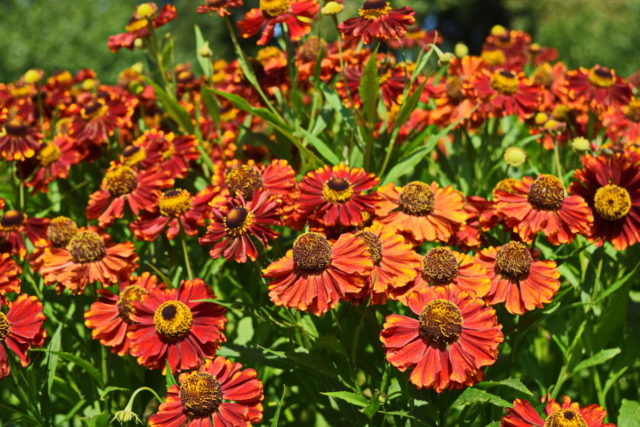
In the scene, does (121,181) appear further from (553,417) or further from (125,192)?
(553,417)

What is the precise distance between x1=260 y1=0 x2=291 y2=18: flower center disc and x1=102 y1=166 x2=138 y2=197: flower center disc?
2.09 ft

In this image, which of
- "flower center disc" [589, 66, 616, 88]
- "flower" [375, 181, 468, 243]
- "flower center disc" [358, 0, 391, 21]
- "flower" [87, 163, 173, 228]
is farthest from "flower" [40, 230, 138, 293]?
"flower center disc" [589, 66, 616, 88]

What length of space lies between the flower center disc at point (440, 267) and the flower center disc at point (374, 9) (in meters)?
0.73

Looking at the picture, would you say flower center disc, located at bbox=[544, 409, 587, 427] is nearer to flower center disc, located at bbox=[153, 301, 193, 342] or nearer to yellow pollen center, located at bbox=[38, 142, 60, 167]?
flower center disc, located at bbox=[153, 301, 193, 342]

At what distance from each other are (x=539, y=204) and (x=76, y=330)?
135 centimetres

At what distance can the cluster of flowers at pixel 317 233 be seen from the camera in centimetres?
139

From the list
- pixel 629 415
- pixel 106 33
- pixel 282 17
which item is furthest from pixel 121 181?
pixel 106 33

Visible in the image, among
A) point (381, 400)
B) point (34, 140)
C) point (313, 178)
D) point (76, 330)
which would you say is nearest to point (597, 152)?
point (313, 178)

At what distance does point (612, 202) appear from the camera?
1.64 meters

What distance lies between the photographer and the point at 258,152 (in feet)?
8.14

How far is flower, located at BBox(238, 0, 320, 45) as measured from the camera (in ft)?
6.37

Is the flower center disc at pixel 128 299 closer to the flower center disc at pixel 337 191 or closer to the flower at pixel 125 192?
the flower at pixel 125 192

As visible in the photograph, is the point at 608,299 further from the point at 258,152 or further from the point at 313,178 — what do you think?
the point at 258,152

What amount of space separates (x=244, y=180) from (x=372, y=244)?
1.32 feet
